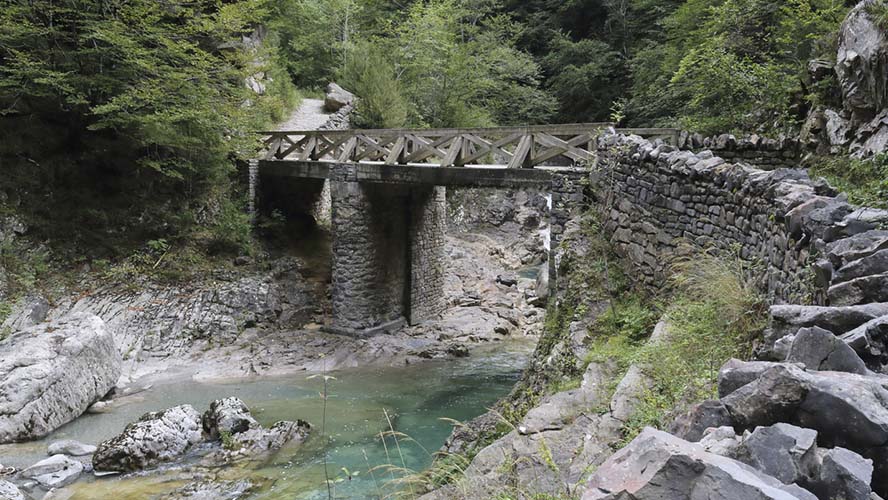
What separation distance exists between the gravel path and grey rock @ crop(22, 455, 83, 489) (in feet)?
40.8

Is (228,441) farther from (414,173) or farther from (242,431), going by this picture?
(414,173)

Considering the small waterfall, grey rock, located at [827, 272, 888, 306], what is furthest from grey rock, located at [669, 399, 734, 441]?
the small waterfall

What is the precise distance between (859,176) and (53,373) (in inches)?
376

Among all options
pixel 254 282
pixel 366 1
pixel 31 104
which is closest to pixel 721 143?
pixel 254 282

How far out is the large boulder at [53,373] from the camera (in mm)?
7023

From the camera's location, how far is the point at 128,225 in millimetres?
11258

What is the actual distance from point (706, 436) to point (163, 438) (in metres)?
6.70

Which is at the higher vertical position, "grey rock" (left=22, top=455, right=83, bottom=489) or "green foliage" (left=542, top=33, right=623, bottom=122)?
"green foliage" (left=542, top=33, right=623, bottom=122)

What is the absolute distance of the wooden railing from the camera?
8.48 metres

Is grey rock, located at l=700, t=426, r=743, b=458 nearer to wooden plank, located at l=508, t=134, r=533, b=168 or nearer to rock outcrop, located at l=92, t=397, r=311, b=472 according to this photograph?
rock outcrop, located at l=92, t=397, r=311, b=472

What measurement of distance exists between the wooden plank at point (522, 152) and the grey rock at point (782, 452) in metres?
7.58

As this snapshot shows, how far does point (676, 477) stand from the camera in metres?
1.53

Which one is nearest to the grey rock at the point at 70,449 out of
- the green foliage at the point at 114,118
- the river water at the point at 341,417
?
the river water at the point at 341,417

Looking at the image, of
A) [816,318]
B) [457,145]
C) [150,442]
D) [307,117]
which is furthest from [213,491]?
[307,117]
